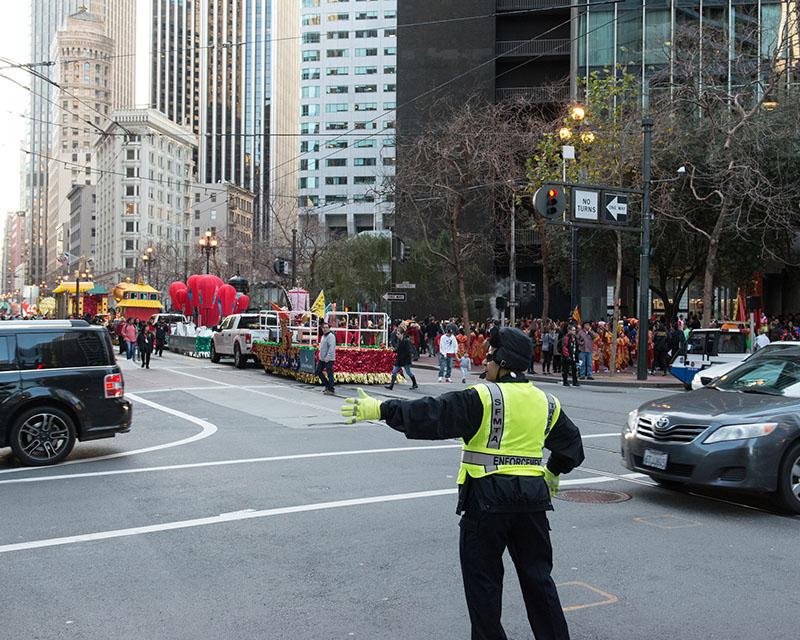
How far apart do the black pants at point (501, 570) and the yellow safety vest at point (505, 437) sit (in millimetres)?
229

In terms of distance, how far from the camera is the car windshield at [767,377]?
8.45 metres

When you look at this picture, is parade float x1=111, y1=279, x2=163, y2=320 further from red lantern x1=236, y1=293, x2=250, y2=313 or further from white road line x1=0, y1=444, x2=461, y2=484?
white road line x1=0, y1=444, x2=461, y2=484

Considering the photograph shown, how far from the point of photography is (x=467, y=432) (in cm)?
413

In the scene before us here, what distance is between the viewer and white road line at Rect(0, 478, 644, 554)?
6.61 meters

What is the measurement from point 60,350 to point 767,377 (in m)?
8.50

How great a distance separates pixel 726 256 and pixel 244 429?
28.0 m

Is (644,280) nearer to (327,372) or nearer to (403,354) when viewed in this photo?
(403,354)

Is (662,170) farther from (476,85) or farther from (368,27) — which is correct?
(368,27)

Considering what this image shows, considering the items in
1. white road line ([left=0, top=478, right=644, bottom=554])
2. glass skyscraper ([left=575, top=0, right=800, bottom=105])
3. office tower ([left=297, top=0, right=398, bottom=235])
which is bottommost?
white road line ([left=0, top=478, right=644, bottom=554])

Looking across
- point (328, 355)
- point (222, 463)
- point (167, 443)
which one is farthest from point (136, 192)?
point (222, 463)

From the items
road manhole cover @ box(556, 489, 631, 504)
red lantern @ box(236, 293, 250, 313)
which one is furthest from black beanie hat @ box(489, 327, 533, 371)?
red lantern @ box(236, 293, 250, 313)

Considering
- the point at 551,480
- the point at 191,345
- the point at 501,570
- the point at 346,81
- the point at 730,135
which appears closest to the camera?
the point at 501,570

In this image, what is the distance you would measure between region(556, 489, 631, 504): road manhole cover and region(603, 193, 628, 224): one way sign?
1728 cm

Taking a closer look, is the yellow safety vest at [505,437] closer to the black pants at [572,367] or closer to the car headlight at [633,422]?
the car headlight at [633,422]
